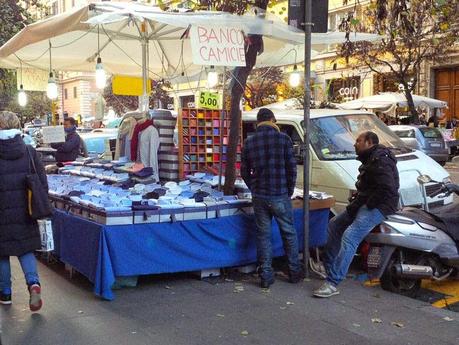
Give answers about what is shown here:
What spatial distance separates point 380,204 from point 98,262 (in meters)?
2.84

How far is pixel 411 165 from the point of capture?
7.87m

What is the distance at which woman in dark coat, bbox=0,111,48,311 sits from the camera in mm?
5141

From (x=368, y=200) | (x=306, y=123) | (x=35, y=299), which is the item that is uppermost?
(x=306, y=123)

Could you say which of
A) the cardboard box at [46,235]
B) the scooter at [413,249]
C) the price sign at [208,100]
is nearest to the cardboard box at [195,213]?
the cardboard box at [46,235]

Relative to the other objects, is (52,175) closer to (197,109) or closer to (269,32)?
(197,109)

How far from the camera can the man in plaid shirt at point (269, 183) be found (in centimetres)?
597

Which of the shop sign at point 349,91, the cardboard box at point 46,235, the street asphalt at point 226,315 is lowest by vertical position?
the street asphalt at point 226,315

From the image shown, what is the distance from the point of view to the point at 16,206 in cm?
519

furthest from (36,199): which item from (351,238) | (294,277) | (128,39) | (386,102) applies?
(386,102)

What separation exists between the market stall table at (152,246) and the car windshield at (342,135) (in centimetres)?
135

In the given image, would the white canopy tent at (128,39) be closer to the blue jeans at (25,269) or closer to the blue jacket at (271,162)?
the blue jacket at (271,162)

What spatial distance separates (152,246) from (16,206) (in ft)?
4.65

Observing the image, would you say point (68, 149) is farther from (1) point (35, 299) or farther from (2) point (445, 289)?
(2) point (445, 289)

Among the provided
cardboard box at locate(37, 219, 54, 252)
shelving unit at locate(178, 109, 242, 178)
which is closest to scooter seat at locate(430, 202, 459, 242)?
shelving unit at locate(178, 109, 242, 178)
